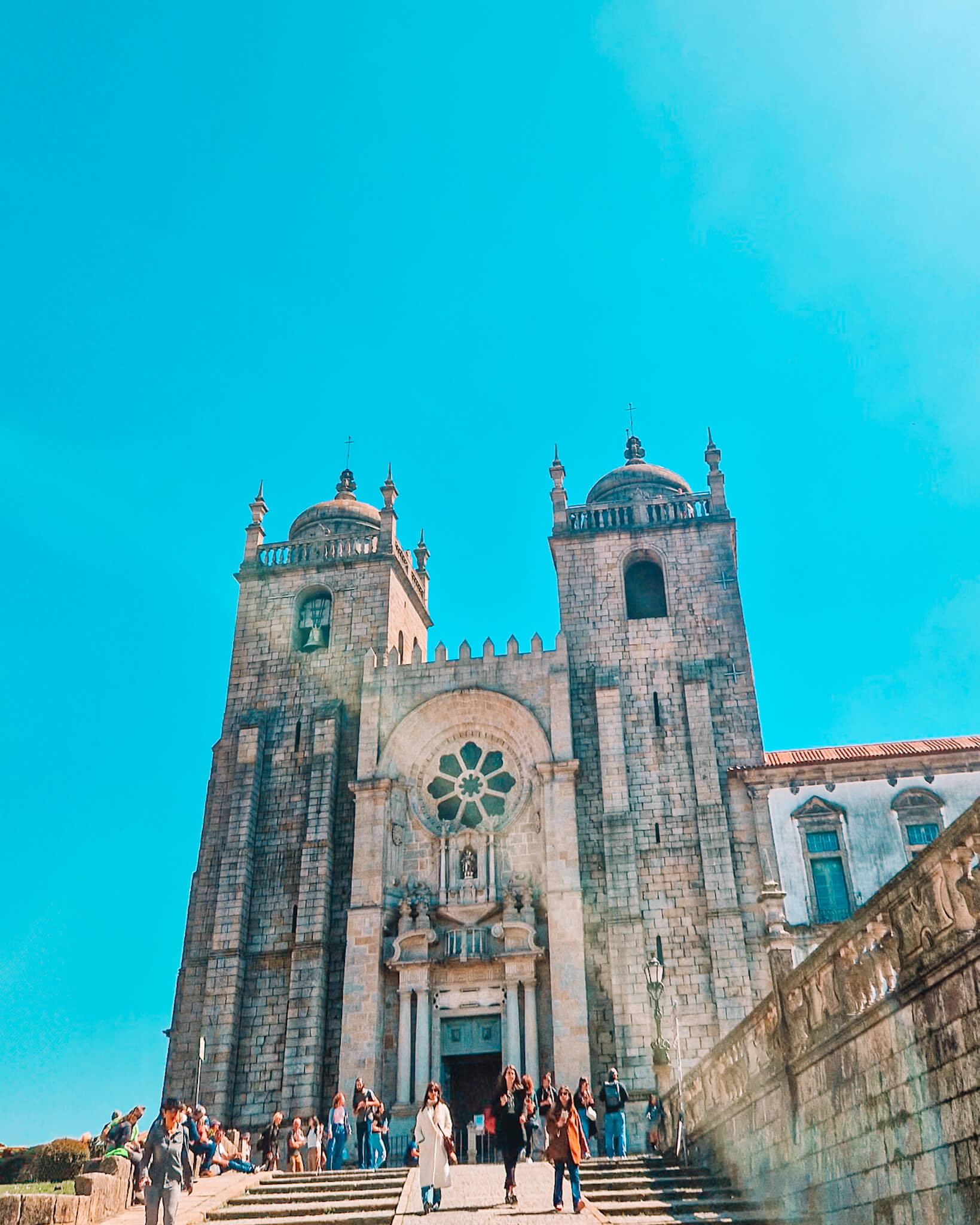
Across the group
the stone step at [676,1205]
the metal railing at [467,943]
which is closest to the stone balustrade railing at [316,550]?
the metal railing at [467,943]

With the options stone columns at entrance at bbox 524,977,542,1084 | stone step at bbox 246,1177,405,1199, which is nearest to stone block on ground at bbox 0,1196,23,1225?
stone step at bbox 246,1177,405,1199

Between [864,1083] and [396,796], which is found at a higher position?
[396,796]

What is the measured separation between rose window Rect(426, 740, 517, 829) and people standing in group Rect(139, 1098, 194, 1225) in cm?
1619

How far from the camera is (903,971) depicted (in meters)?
7.89

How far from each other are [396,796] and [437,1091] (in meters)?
14.8

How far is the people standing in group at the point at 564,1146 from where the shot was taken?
11273mm

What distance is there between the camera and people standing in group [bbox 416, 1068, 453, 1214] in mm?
11445

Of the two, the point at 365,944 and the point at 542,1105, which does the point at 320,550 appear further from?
the point at 542,1105

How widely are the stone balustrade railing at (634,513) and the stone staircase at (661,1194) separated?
17.6m

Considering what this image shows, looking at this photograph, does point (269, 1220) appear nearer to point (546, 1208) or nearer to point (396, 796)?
point (546, 1208)

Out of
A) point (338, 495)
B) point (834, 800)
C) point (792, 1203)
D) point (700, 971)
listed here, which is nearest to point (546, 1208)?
point (792, 1203)

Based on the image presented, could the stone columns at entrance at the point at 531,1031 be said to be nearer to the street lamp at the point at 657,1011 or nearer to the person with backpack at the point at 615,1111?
the street lamp at the point at 657,1011

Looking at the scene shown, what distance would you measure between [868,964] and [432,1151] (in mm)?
5471

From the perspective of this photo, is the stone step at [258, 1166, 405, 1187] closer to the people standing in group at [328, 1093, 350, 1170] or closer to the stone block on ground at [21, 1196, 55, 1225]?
the people standing in group at [328, 1093, 350, 1170]
